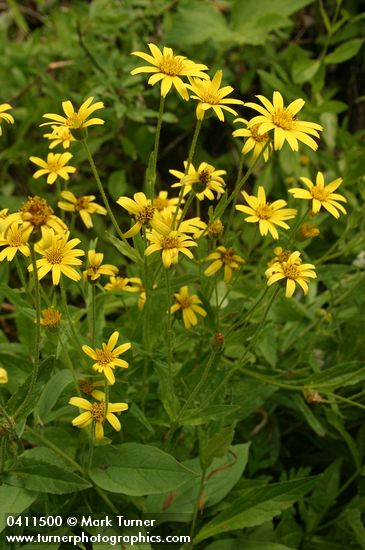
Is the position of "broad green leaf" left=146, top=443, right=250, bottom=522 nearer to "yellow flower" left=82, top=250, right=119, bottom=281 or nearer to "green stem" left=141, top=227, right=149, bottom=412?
"green stem" left=141, top=227, right=149, bottom=412

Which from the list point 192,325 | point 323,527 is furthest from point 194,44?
point 323,527

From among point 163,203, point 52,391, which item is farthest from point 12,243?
point 163,203

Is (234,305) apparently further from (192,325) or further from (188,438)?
(188,438)

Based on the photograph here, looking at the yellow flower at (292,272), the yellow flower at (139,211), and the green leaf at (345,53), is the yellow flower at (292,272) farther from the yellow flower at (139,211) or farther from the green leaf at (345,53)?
the green leaf at (345,53)

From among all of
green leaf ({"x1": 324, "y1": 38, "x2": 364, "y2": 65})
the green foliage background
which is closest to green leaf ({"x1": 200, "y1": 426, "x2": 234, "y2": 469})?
the green foliage background

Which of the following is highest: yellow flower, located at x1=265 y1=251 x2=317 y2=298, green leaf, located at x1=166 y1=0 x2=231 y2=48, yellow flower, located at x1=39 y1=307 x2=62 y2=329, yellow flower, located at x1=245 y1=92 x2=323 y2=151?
green leaf, located at x1=166 y1=0 x2=231 y2=48

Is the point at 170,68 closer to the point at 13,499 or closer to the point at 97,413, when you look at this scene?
the point at 97,413

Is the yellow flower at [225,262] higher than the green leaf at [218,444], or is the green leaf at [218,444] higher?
the yellow flower at [225,262]

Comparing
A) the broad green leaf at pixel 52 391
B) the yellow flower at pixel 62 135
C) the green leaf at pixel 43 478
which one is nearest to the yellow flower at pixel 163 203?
the yellow flower at pixel 62 135
